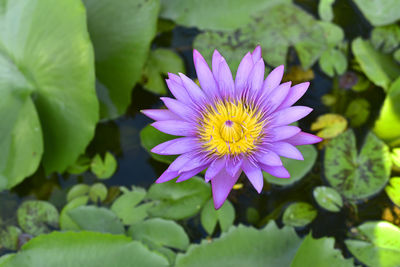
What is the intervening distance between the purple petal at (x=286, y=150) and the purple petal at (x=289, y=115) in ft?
0.23

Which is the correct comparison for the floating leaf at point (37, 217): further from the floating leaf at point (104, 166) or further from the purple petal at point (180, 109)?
the purple petal at point (180, 109)

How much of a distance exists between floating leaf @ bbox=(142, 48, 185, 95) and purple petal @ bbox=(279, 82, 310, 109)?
1025 millimetres

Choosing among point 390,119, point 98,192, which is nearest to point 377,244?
point 390,119

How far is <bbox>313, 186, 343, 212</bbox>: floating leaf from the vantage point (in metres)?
1.81

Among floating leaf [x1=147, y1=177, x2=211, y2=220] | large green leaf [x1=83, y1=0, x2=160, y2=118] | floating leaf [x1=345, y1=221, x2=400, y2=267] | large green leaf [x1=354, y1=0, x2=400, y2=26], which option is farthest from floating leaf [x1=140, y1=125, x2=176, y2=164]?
large green leaf [x1=354, y1=0, x2=400, y2=26]

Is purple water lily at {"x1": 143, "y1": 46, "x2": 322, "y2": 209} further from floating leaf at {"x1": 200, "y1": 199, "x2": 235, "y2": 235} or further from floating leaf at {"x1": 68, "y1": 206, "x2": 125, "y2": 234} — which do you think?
floating leaf at {"x1": 68, "y1": 206, "x2": 125, "y2": 234}

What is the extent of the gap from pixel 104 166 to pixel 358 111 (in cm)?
140

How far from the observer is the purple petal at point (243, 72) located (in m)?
1.18

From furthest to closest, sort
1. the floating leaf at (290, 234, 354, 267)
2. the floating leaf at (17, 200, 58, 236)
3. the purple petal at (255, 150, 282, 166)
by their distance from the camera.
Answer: the floating leaf at (17, 200, 58, 236)
the floating leaf at (290, 234, 354, 267)
the purple petal at (255, 150, 282, 166)

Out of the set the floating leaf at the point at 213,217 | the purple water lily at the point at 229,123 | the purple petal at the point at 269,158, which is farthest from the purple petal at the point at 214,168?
the floating leaf at the point at 213,217

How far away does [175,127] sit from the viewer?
46.8 inches

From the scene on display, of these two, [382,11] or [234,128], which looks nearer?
[234,128]

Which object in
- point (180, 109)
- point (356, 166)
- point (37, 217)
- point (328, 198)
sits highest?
point (180, 109)

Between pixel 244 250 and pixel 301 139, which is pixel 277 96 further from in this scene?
pixel 244 250
